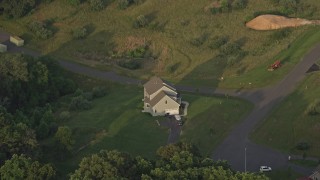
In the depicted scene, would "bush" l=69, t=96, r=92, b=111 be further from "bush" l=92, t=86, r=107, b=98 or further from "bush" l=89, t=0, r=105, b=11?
"bush" l=89, t=0, r=105, b=11

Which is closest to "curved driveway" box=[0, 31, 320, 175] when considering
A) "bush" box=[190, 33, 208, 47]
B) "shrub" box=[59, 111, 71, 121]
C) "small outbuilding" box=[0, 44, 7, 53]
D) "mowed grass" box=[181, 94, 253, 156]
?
"mowed grass" box=[181, 94, 253, 156]

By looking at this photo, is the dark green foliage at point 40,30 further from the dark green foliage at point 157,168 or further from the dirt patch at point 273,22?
the dark green foliage at point 157,168

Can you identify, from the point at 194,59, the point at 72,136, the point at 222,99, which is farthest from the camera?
the point at 194,59

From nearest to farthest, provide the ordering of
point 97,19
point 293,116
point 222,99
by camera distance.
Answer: point 293,116, point 222,99, point 97,19

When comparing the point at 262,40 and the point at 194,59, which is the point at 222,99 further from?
the point at 262,40

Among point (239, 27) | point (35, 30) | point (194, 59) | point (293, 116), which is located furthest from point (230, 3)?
point (293, 116)

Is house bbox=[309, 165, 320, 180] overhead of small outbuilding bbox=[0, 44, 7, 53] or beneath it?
overhead

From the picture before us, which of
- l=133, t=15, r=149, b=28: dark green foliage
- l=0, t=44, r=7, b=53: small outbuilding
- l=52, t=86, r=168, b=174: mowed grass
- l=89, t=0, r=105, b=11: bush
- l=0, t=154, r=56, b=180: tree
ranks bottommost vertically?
l=0, t=44, r=7, b=53: small outbuilding

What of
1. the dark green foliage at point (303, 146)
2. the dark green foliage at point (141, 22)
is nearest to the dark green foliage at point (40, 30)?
the dark green foliage at point (141, 22)
